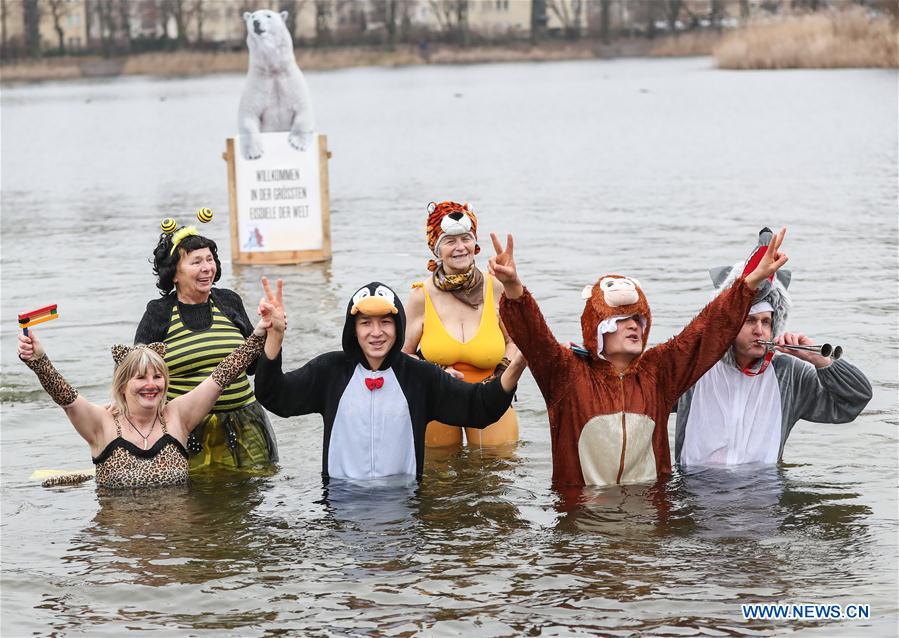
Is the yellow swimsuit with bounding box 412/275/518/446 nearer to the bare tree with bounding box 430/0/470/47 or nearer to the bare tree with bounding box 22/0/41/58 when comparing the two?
the bare tree with bounding box 22/0/41/58

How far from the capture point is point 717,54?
66.7m

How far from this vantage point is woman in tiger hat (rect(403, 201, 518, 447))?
8.41 m

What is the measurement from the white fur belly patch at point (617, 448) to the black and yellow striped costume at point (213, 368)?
6.98 ft

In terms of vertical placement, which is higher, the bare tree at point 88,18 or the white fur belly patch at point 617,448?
the bare tree at point 88,18

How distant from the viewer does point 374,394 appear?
24.9ft

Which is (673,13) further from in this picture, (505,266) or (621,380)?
(505,266)

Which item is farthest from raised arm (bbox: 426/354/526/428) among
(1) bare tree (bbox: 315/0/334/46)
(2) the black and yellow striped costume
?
(1) bare tree (bbox: 315/0/334/46)

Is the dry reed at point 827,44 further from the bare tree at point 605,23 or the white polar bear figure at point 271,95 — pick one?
the bare tree at point 605,23

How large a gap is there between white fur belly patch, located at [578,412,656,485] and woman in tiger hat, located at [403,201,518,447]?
1.10 m

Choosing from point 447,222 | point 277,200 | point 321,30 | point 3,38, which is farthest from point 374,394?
point 321,30

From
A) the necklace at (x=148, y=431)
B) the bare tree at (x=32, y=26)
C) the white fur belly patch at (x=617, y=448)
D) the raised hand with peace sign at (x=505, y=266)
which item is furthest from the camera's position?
the bare tree at (x=32, y=26)

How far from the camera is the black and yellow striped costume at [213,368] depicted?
8086 millimetres

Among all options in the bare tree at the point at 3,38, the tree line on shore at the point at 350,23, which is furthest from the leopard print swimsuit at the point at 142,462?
the bare tree at the point at 3,38

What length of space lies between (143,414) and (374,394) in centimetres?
→ 136
